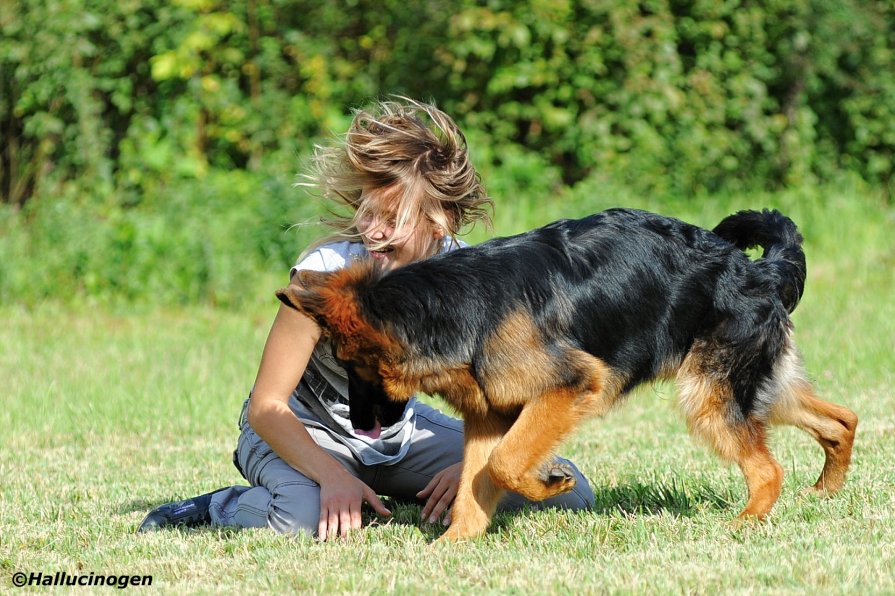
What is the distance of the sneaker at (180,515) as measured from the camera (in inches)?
179

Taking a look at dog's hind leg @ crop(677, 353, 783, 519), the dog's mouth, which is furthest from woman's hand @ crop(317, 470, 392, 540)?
dog's hind leg @ crop(677, 353, 783, 519)

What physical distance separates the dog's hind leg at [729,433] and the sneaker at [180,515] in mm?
2071

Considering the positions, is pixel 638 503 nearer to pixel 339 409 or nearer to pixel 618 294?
pixel 618 294

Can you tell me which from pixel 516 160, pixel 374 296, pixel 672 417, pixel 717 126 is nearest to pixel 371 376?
pixel 374 296

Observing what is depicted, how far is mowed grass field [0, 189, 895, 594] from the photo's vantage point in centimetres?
366

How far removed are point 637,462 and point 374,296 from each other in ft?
7.59

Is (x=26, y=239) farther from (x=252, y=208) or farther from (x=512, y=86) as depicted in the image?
(x=512, y=86)

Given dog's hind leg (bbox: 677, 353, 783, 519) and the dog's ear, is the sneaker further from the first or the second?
dog's hind leg (bbox: 677, 353, 783, 519)

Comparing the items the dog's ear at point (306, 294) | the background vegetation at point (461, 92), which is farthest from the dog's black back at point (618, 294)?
the background vegetation at point (461, 92)

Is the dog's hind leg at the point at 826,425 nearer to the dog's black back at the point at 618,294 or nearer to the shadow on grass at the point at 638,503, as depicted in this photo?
the dog's black back at the point at 618,294

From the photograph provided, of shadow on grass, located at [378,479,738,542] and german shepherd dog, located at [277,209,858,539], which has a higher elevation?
german shepherd dog, located at [277,209,858,539]

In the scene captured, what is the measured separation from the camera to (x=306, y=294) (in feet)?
12.1

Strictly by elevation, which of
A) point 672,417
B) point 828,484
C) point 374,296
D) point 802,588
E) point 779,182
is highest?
point 374,296

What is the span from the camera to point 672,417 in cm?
673
